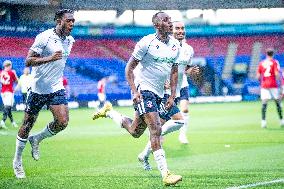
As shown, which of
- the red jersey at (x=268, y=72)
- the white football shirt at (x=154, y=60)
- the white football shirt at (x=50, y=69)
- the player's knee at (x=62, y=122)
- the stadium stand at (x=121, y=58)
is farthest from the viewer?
the stadium stand at (x=121, y=58)

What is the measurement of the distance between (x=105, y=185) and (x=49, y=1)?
4014 cm

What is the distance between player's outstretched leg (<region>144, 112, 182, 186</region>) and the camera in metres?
8.30

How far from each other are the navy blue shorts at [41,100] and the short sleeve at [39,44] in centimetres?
79

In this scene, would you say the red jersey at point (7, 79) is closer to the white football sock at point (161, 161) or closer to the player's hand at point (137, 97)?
the player's hand at point (137, 97)

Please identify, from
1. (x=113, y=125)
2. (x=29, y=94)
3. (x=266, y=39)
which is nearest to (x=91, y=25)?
(x=266, y=39)

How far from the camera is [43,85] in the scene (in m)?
9.79

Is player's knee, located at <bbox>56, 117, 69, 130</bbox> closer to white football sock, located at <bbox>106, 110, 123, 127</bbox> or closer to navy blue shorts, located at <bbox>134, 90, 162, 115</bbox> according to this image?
white football sock, located at <bbox>106, 110, 123, 127</bbox>

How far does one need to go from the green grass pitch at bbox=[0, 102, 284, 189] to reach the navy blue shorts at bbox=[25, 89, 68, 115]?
A: 109cm

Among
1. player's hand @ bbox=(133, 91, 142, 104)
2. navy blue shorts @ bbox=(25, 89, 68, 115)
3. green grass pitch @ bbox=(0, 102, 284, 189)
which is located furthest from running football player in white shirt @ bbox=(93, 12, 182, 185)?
navy blue shorts @ bbox=(25, 89, 68, 115)

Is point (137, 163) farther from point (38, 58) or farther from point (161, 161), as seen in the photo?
point (38, 58)

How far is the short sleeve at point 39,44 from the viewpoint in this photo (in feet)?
30.7

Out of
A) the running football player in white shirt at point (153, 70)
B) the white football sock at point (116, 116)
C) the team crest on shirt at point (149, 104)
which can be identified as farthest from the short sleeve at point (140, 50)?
the white football sock at point (116, 116)

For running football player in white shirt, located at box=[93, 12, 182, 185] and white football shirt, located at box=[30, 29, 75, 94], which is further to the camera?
white football shirt, located at box=[30, 29, 75, 94]

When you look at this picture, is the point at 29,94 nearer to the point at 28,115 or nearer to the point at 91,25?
the point at 28,115
